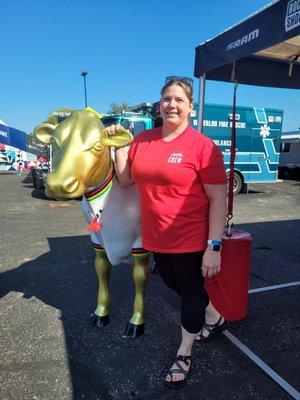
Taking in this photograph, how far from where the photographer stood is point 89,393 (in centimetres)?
222

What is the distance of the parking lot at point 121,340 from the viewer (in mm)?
2277

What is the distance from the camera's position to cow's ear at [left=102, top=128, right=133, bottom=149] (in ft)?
8.03

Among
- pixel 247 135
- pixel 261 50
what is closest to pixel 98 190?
pixel 261 50

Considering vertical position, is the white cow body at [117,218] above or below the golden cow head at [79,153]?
below

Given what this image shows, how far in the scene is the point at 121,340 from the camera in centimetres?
281

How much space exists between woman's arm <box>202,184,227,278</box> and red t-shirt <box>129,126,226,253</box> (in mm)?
51

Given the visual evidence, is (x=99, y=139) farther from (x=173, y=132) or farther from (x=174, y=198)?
(x=174, y=198)

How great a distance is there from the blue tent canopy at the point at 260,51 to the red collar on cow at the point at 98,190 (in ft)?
5.82

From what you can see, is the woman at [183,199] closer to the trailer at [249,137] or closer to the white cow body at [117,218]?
the white cow body at [117,218]

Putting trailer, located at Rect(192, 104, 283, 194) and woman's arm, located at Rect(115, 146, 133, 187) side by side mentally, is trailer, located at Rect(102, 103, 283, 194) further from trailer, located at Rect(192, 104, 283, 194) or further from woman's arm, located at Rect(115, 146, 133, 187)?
woman's arm, located at Rect(115, 146, 133, 187)

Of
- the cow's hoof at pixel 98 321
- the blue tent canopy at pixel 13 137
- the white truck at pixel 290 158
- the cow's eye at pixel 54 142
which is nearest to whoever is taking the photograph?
the cow's eye at pixel 54 142

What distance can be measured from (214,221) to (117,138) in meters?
0.91

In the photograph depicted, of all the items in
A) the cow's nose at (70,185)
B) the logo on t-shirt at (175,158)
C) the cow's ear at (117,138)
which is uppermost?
the cow's ear at (117,138)

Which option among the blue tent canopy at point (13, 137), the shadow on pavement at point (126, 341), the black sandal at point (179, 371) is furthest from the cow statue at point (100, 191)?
the blue tent canopy at point (13, 137)
